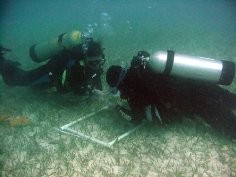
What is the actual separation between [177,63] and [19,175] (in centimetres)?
330

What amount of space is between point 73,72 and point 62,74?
0.56 m

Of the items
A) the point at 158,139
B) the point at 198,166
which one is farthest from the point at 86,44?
the point at 198,166

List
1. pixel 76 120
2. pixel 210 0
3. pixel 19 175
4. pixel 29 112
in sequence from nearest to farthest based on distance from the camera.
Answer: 1. pixel 19 175
2. pixel 76 120
3. pixel 29 112
4. pixel 210 0

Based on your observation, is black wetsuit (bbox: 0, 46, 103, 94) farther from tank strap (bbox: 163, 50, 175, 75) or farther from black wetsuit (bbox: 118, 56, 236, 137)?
tank strap (bbox: 163, 50, 175, 75)

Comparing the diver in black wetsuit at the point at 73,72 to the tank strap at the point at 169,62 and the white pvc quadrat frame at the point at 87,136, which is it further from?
the tank strap at the point at 169,62

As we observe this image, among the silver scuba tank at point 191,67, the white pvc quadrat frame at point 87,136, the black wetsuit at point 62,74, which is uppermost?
the silver scuba tank at point 191,67

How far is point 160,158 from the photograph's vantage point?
15.9 ft

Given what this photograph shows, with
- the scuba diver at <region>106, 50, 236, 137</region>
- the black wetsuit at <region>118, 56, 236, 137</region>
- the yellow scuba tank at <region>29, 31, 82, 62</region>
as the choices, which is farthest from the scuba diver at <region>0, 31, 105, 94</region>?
the black wetsuit at <region>118, 56, 236, 137</region>

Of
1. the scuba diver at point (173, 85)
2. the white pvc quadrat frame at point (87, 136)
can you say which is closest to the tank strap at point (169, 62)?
the scuba diver at point (173, 85)

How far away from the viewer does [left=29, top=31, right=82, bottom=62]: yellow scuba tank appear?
6254 mm

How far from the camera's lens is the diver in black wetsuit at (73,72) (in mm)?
5754

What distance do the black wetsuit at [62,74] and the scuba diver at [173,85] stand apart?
93 cm

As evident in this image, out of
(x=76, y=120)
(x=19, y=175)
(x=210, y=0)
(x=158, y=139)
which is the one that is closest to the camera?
(x=19, y=175)

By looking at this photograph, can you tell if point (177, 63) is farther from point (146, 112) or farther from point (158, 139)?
point (158, 139)
